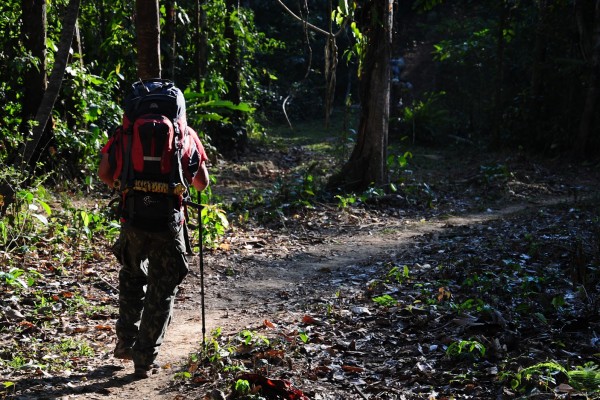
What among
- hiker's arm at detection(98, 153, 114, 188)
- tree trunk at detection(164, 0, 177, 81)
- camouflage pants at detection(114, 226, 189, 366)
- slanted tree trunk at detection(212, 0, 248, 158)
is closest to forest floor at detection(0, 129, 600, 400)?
camouflage pants at detection(114, 226, 189, 366)

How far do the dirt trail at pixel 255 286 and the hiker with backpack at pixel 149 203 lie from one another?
0.27 metres

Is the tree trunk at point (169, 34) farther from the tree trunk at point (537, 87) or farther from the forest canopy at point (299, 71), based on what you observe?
the tree trunk at point (537, 87)

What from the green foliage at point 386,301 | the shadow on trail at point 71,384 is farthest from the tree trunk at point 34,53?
the green foliage at point 386,301

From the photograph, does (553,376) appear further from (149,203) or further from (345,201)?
(345,201)

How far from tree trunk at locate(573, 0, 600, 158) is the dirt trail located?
6920 mm

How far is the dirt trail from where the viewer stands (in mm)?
4895

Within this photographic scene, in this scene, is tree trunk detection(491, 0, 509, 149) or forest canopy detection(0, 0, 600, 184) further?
tree trunk detection(491, 0, 509, 149)

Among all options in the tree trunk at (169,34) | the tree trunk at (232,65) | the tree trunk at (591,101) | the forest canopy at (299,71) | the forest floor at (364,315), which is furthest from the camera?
the tree trunk at (232,65)

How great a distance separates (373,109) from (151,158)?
25.0ft

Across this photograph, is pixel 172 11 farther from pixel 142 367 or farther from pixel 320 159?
pixel 142 367

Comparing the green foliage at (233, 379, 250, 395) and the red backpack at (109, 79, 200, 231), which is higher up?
the red backpack at (109, 79, 200, 231)

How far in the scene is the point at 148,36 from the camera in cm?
706

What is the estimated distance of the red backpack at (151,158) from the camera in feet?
15.5

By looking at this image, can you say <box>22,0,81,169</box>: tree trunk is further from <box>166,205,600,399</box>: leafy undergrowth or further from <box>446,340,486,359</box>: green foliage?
<box>446,340,486,359</box>: green foliage
